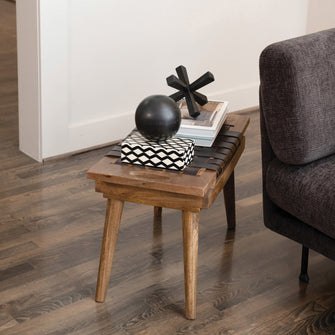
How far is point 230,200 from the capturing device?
230 cm

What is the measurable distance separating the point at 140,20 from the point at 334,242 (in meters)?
1.70

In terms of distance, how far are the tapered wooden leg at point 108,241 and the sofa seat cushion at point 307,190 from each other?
0.49 metres

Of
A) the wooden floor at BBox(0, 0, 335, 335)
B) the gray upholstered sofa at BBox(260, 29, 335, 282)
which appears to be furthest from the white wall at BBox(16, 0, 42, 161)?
the gray upholstered sofa at BBox(260, 29, 335, 282)

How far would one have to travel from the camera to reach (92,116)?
302cm

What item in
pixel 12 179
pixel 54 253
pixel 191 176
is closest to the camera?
pixel 191 176

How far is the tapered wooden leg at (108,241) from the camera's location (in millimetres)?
1792

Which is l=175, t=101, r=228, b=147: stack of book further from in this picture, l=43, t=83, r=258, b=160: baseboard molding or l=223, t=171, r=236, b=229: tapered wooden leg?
l=43, t=83, r=258, b=160: baseboard molding

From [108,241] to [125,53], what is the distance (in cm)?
147

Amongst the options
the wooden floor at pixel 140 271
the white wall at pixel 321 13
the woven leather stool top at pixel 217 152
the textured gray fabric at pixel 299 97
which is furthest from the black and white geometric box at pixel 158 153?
the white wall at pixel 321 13

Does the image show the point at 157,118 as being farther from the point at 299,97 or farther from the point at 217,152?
the point at 299,97

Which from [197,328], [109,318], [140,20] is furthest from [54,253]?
[140,20]

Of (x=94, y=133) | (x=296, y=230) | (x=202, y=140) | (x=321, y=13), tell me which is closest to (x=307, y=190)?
(x=296, y=230)

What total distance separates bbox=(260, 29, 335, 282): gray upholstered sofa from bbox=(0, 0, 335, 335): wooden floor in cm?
24

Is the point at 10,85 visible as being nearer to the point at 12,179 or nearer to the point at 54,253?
the point at 12,179
